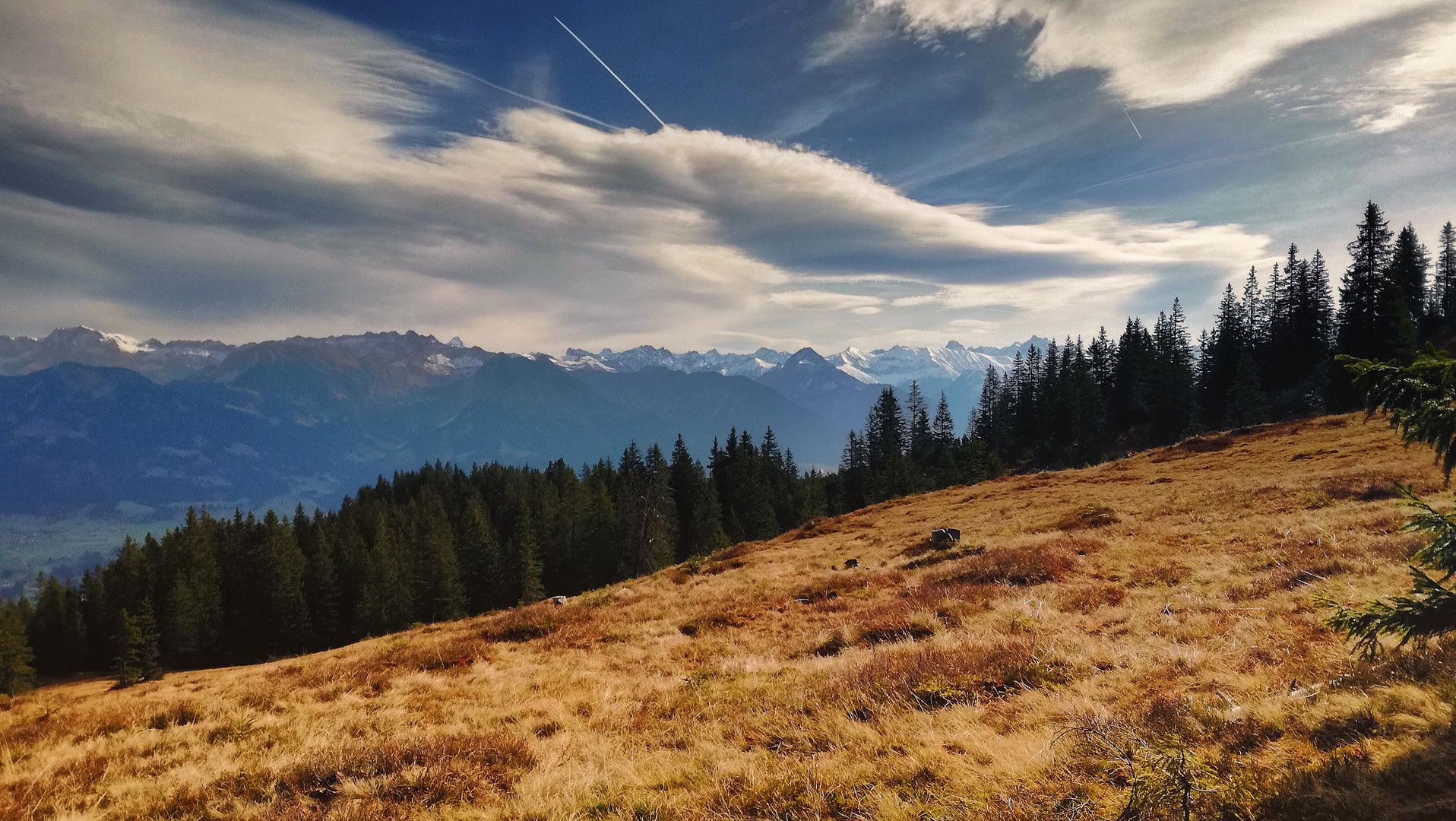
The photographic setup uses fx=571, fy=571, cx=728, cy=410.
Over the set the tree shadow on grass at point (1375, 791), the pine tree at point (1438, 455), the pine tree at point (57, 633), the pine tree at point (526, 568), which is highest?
the pine tree at point (1438, 455)

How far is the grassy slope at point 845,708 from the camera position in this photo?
19.7 ft

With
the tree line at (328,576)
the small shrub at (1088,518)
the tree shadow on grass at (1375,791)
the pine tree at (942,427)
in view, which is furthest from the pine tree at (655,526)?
the pine tree at (942,427)

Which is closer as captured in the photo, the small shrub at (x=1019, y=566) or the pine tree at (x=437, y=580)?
the small shrub at (x=1019, y=566)

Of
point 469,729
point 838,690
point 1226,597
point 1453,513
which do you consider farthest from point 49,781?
point 1226,597

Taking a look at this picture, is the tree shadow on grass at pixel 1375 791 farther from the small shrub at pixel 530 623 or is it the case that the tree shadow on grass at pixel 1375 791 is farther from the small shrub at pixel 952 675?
the small shrub at pixel 530 623

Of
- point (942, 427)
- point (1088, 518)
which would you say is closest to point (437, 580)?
point (1088, 518)

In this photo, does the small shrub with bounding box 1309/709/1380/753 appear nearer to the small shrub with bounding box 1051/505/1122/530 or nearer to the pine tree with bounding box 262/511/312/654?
the small shrub with bounding box 1051/505/1122/530

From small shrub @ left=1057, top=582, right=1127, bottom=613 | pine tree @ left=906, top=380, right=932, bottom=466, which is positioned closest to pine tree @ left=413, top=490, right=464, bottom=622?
small shrub @ left=1057, top=582, right=1127, bottom=613

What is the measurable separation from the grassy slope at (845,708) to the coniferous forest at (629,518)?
44742 mm

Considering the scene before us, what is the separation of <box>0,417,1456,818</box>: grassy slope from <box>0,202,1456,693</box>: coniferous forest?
44742 millimetres

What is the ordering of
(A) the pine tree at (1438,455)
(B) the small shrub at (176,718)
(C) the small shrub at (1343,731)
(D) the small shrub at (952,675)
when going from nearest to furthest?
1. (C) the small shrub at (1343,731)
2. (A) the pine tree at (1438,455)
3. (D) the small shrub at (952,675)
4. (B) the small shrub at (176,718)

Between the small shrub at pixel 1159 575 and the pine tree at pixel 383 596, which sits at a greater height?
the small shrub at pixel 1159 575

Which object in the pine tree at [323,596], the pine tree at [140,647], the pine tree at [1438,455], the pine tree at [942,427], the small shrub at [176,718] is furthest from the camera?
the pine tree at [942,427]

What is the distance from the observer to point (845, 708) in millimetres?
8805
